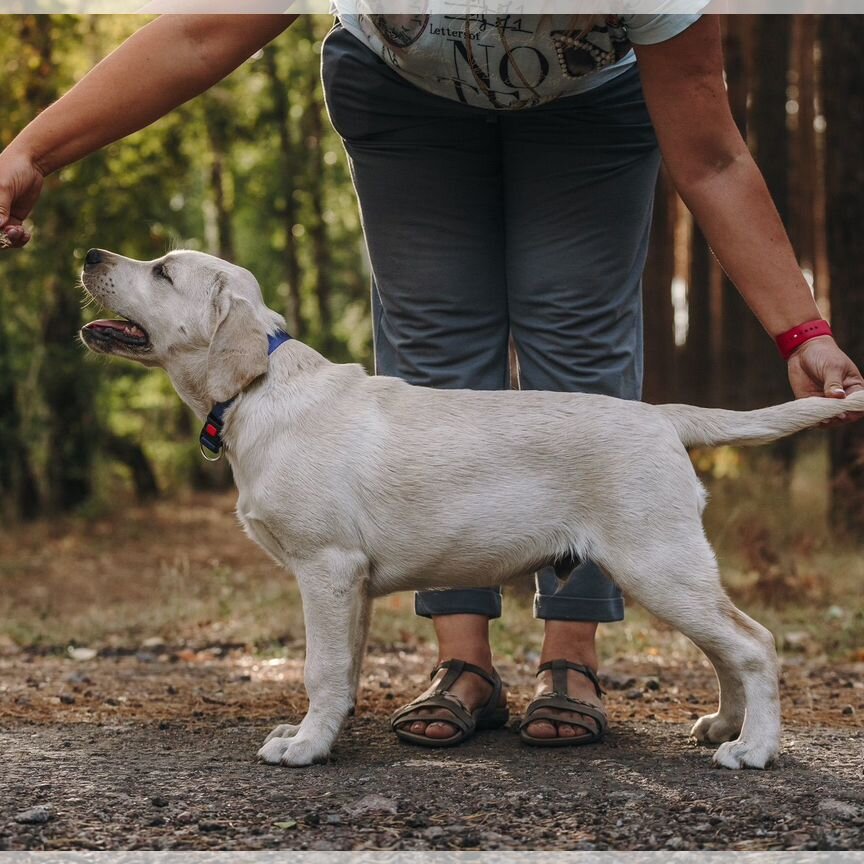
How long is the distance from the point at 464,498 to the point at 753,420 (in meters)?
0.86

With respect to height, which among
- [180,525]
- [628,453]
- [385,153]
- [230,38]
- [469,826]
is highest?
[230,38]

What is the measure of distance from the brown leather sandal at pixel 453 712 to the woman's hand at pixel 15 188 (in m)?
1.82

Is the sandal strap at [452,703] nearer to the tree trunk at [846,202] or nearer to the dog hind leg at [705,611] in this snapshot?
the dog hind leg at [705,611]

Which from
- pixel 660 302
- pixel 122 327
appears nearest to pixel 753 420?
pixel 122 327

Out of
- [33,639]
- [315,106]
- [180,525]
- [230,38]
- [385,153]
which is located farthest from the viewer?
[315,106]

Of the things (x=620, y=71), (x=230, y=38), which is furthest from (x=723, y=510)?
(x=230, y=38)

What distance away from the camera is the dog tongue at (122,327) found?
12.5 ft

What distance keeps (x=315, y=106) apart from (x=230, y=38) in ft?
53.9

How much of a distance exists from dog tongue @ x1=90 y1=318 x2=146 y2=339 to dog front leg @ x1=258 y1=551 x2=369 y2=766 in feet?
3.11

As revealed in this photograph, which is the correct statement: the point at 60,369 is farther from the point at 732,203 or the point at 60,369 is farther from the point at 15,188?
the point at 732,203

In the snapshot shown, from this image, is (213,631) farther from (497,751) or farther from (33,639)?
(497,751)

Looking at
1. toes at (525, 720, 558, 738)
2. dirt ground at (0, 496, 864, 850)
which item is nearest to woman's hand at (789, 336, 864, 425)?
dirt ground at (0, 496, 864, 850)

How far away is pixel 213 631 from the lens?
6332mm

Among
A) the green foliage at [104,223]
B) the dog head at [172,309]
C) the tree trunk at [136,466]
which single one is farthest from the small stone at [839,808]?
the tree trunk at [136,466]
